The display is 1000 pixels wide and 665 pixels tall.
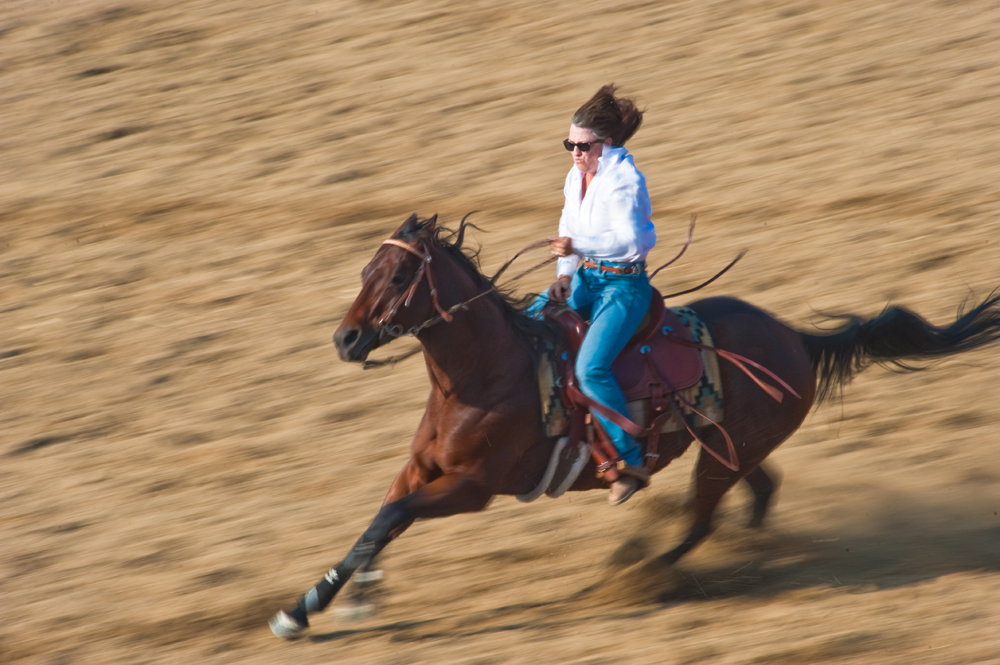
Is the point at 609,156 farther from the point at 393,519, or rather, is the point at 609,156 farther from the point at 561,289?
the point at 393,519

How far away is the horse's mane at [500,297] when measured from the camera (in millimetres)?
4605

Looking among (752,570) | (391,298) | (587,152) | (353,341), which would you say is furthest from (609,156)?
(752,570)

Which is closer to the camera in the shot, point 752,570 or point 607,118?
point 607,118

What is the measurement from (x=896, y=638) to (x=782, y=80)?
7341 millimetres

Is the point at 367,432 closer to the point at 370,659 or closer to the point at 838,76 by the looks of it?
the point at 370,659

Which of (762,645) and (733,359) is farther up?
(733,359)

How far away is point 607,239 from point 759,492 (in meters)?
1.96

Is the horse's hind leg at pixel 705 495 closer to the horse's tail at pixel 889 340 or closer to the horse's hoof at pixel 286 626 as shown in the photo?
the horse's tail at pixel 889 340

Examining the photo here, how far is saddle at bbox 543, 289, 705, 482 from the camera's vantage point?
16.0 ft

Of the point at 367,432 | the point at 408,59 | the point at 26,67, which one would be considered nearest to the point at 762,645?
the point at 367,432

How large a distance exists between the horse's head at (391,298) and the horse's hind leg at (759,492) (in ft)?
7.36

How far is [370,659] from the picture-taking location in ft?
14.9

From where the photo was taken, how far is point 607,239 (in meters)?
4.65

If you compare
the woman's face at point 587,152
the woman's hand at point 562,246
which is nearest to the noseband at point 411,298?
the woman's hand at point 562,246
